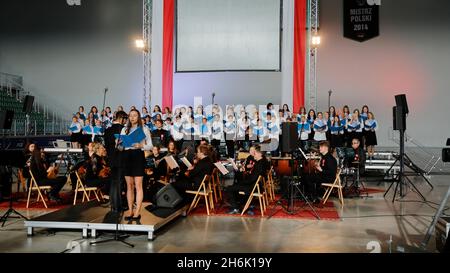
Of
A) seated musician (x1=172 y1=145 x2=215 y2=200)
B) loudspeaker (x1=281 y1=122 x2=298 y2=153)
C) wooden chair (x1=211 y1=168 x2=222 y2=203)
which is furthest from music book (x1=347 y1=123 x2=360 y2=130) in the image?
seated musician (x1=172 y1=145 x2=215 y2=200)

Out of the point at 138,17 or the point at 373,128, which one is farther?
the point at 138,17

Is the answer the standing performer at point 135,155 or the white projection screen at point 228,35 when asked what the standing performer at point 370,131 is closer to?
the white projection screen at point 228,35

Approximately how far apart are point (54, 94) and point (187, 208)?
1324cm

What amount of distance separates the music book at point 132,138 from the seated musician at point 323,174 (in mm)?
3925

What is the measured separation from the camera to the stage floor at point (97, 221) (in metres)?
5.60

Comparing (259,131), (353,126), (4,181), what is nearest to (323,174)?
(259,131)

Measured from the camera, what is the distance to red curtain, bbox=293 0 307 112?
534 inches

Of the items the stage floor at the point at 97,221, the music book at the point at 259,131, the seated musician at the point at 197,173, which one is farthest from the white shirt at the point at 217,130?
the stage floor at the point at 97,221

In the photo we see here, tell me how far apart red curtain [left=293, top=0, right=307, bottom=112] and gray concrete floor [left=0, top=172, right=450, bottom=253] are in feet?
21.6

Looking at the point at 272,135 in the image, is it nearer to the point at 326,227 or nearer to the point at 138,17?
the point at 326,227

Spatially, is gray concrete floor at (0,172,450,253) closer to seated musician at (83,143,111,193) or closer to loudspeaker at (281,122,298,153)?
seated musician at (83,143,111,193)
